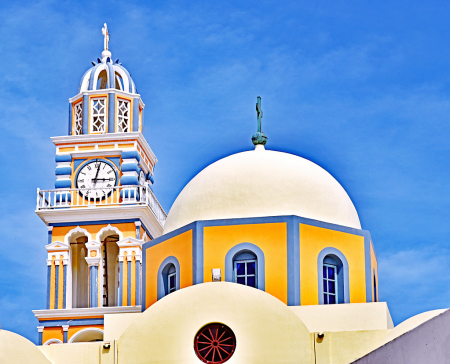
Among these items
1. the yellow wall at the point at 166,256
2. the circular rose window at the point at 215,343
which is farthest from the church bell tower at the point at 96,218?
the circular rose window at the point at 215,343

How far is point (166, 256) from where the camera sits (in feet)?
72.1

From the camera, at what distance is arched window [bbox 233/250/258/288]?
20891 millimetres

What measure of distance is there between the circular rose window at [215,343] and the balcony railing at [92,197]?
1366 centimetres

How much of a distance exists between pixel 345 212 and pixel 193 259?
11.9 feet

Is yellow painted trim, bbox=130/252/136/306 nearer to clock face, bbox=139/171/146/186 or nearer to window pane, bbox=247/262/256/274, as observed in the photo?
clock face, bbox=139/171/146/186

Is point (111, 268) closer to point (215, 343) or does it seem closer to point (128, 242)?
point (128, 242)

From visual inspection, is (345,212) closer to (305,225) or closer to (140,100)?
(305,225)

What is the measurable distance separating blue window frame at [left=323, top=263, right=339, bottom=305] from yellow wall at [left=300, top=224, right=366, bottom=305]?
30cm

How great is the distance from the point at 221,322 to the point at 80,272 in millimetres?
14738

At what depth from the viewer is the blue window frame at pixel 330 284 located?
21.1 m

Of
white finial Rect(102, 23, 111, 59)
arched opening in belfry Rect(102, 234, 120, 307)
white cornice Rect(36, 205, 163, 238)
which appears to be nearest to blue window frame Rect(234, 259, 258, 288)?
white cornice Rect(36, 205, 163, 238)

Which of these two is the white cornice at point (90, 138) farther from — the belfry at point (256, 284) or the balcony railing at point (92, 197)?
the belfry at point (256, 284)

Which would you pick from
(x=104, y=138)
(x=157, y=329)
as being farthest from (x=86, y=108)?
(x=157, y=329)

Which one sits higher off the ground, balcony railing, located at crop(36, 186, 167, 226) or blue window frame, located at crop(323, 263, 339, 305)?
balcony railing, located at crop(36, 186, 167, 226)
